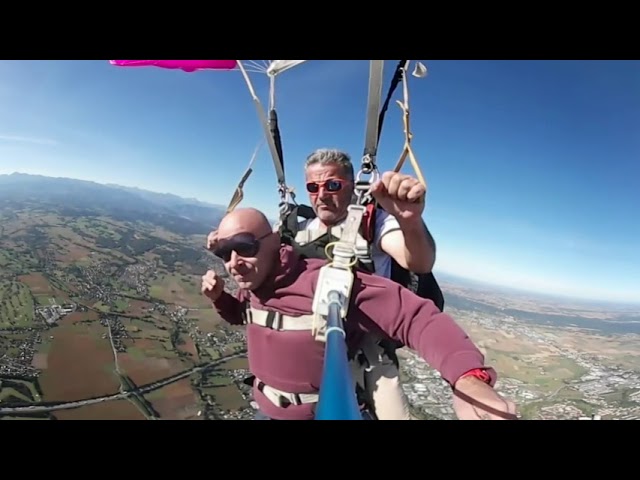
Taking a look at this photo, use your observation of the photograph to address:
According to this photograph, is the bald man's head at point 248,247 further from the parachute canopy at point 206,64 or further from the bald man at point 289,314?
the parachute canopy at point 206,64

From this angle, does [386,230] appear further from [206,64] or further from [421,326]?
[206,64]

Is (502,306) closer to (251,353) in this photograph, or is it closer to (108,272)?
(108,272)

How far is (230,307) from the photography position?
1365 mm

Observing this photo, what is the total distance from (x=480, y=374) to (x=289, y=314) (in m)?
0.50

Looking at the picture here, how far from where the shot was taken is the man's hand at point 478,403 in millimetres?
615

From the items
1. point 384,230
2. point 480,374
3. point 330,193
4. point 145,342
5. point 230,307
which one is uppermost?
point 330,193

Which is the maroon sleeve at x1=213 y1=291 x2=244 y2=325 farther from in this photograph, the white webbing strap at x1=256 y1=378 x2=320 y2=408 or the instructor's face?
the instructor's face

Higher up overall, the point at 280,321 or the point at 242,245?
the point at 242,245

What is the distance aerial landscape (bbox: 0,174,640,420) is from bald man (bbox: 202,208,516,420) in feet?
1.12

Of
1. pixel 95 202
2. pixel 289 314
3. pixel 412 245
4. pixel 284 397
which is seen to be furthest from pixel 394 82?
pixel 95 202

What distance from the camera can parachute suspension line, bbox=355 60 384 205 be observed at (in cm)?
103

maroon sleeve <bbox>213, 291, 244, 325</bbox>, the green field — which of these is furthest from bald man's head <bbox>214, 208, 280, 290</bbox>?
the green field

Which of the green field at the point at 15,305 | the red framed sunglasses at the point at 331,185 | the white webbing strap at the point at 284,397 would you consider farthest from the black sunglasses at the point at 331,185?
the green field at the point at 15,305
